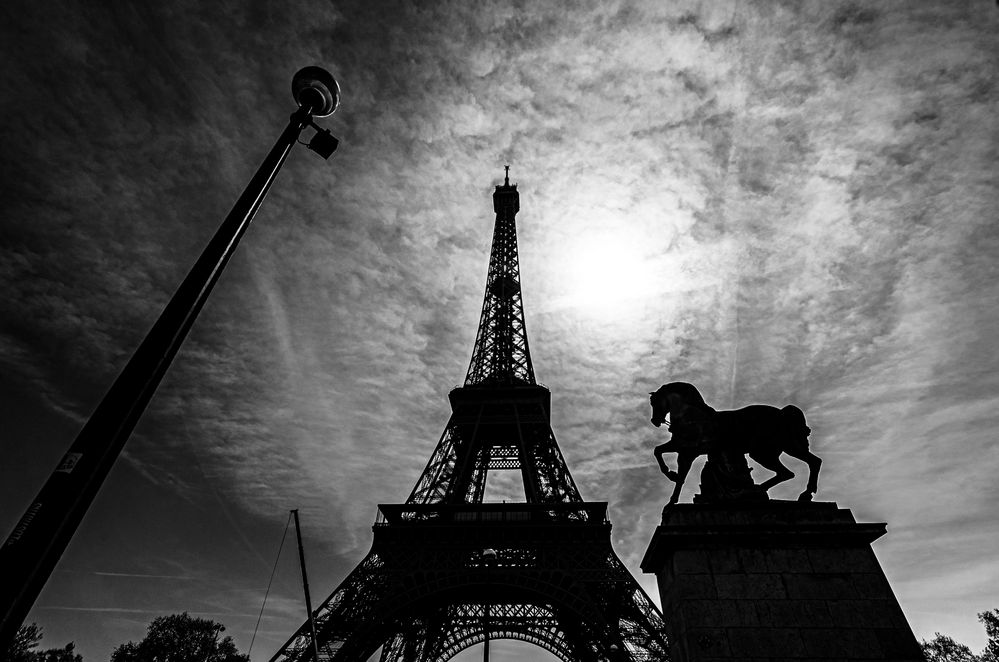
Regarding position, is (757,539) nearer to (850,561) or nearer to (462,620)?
(850,561)

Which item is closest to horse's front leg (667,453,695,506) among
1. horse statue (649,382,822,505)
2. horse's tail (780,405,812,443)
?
horse statue (649,382,822,505)

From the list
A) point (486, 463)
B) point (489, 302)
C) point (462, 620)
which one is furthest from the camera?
point (489, 302)

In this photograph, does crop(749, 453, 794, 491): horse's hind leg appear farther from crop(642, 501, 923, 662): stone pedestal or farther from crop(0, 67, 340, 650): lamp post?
crop(0, 67, 340, 650): lamp post

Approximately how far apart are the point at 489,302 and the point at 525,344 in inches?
312

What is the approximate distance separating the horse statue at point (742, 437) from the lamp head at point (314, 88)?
9304 millimetres

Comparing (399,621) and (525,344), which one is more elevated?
(525,344)

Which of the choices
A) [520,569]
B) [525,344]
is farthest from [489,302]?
[520,569]

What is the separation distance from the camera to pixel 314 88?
7.33 meters

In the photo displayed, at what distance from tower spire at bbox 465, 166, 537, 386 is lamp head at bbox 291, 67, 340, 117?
41.6 m

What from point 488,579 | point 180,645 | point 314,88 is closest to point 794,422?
point 314,88

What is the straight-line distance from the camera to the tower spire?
169 feet

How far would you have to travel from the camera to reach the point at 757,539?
9055 millimetres

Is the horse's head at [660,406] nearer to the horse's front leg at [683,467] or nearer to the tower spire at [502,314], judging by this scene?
the horse's front leg at [683,467]

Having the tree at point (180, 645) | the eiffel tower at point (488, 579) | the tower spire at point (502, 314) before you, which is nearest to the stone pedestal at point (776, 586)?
the eiffel tower at point (488, 579)
